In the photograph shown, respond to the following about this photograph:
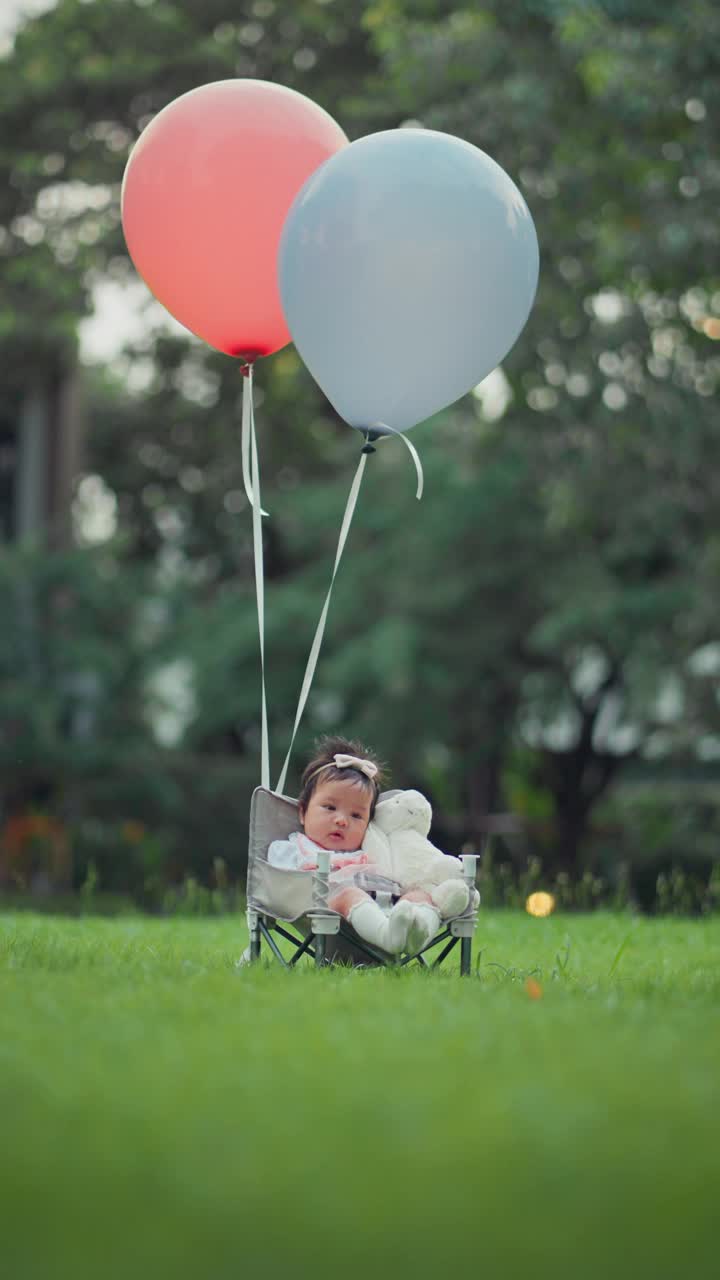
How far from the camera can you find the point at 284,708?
53.1 ft

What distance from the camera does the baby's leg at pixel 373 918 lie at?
429 cm

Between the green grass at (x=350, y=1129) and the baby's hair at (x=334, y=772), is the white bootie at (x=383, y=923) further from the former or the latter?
the baby's hair at (x=334, y=772)

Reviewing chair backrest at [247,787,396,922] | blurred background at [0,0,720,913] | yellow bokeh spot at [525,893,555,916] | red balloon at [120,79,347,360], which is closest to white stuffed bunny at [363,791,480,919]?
chair backrest at [247,787,396,922]

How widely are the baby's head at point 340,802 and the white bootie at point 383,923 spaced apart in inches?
13.1

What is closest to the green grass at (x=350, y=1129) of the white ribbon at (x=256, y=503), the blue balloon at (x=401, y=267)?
the white ribbon at (x=256, y=503)

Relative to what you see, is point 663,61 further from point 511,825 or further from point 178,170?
point 511,825

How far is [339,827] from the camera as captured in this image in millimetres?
4770

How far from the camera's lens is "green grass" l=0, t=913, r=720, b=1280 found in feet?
6.79

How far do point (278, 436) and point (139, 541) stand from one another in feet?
Result: 16.8

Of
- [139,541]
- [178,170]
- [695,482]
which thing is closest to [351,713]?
[695,482]

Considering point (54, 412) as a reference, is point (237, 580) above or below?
below

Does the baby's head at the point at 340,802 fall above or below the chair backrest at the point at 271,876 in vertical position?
above

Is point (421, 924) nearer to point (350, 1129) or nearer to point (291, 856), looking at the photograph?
point (291, 856)

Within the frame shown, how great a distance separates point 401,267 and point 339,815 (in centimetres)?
167
